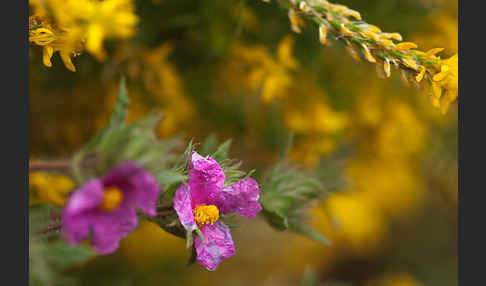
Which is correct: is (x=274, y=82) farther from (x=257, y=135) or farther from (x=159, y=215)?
(x=159, y=215)

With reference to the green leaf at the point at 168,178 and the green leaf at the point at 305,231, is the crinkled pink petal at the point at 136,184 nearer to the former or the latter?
the green leaf at the point at 168,178

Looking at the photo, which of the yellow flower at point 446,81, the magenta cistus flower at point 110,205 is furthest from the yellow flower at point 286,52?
the magenta cistus flower at point 110,205

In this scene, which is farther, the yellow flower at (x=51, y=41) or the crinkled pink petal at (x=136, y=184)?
the yellow flower at (x=51, y=41)

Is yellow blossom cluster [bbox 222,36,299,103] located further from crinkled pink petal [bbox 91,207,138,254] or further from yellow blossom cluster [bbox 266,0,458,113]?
crinkled pink petal [bbox 91,207,138,254]

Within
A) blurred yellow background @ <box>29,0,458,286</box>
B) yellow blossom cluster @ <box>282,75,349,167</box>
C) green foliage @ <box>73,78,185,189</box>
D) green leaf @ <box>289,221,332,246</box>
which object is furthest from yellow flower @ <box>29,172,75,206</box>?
yellow blossom cluster @ <box>282,75,349,167</box>

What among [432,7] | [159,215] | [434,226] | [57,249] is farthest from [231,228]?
[434,226]

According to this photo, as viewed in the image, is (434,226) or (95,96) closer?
(95,96)
